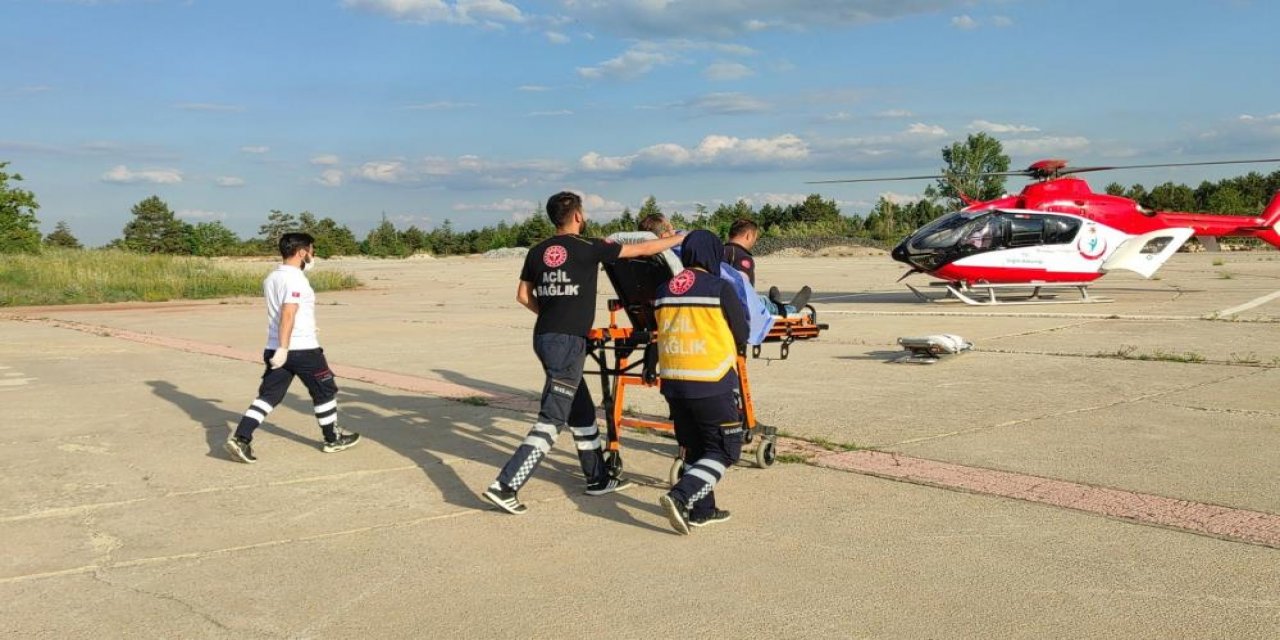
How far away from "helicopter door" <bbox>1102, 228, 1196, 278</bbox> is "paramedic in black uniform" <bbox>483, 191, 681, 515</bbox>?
18.7m

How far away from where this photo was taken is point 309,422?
8.41 metres

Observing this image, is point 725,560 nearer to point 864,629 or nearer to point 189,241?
point 864,629

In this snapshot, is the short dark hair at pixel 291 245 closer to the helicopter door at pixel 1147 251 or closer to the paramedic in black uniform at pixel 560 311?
the paramedic in black uniform at pixel 560 311

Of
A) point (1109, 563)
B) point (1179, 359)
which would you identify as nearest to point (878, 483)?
point (1109, 563)

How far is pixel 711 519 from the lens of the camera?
201 inches

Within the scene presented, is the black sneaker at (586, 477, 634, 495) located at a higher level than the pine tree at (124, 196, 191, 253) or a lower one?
lower

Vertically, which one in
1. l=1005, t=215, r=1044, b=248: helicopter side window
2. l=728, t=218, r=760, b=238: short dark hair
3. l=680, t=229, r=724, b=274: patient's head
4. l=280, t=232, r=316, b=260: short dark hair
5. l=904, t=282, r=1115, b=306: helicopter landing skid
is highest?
l=280, t=232, r=316, b=260: short dark hair

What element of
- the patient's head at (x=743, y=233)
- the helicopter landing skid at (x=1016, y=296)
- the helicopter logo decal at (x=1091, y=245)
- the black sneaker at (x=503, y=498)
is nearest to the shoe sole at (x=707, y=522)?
the black sneaker at (x=503, y=498)

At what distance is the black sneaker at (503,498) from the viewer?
17.4 ft

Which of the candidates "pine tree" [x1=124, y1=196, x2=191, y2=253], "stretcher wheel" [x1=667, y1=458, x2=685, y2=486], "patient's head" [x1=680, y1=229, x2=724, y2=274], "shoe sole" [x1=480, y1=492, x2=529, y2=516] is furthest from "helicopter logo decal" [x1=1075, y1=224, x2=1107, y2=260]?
"pine tree" [x1=124, y1=196, x2=191, y2=253]

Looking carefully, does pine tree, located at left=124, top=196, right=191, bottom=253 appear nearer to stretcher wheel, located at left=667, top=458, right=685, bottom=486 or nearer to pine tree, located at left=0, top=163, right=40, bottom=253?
pine tree, located at left=0, top=163, right=40, bottom=253

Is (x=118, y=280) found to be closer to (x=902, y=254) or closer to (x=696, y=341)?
(x=902, y=254)

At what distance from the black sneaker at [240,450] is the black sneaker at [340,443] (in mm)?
531

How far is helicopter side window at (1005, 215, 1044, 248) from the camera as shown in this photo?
66.8ft
